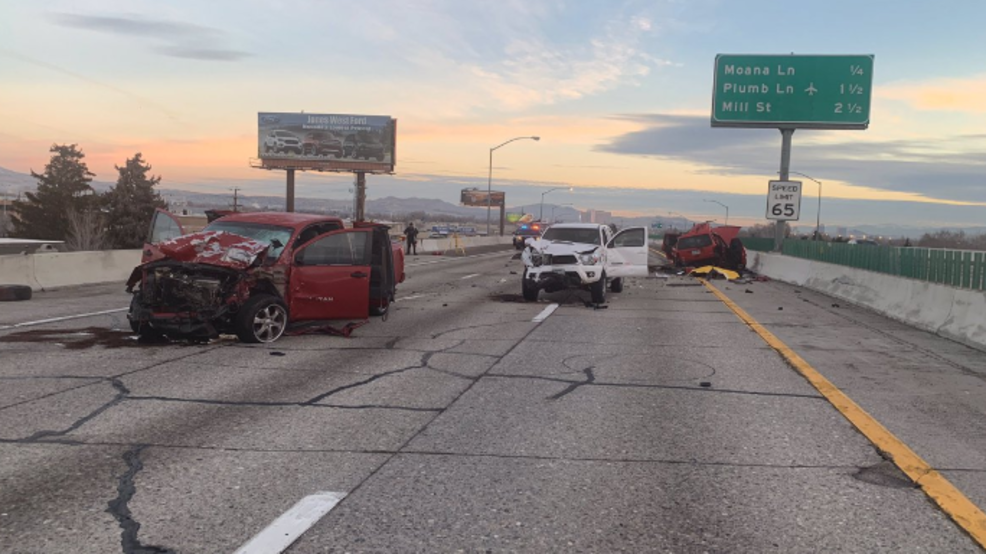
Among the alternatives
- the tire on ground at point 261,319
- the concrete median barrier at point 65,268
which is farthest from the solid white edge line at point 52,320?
the concrete median barrier at point 65,268

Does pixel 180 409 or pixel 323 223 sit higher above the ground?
pixel 323 223

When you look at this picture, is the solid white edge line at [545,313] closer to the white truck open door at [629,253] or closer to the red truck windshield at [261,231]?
the white truck open door at [629,253]

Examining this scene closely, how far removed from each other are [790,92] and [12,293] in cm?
2418

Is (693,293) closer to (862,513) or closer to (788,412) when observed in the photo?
(788,412)

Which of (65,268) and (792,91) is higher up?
(792,91)

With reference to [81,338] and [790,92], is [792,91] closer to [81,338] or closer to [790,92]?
[790,92]

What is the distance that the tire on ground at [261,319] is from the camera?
920 cm

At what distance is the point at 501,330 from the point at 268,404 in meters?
5.47

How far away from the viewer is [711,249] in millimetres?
28062

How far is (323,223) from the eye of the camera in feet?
35.7

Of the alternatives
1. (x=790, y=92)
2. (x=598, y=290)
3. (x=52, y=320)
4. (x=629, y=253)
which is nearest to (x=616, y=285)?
(x=629, y=253)

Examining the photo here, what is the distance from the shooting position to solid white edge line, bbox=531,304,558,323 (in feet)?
42.3

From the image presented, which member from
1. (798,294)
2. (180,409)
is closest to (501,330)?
(180,409)

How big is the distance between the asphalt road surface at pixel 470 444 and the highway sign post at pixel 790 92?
716 inches
